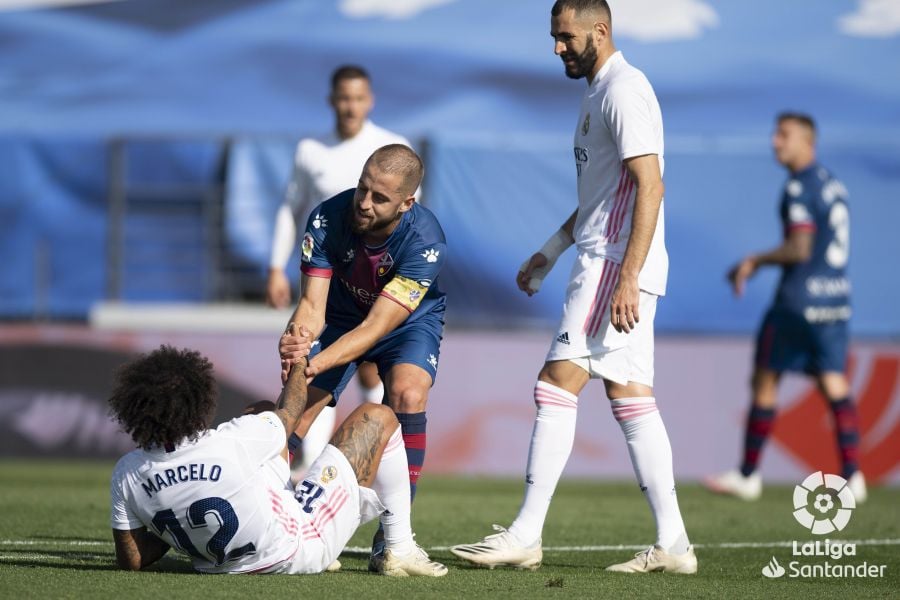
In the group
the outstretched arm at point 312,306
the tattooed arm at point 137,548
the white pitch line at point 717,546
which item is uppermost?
the outstretched arm at point 312,306

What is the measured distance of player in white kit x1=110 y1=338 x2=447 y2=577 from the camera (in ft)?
15.4

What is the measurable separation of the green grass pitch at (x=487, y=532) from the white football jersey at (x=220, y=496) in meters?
0.13

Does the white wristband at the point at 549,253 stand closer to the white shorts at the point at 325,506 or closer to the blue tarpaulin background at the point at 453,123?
the white shorts at the point at 325,506

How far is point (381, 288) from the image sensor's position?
231 inches

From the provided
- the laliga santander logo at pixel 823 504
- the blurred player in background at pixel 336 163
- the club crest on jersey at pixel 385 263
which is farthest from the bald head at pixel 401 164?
the laliga santander logo at pixel 823 504

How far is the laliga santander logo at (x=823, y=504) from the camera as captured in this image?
26.3ft

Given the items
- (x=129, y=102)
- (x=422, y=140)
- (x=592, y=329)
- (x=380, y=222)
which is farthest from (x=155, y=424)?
(x=129, y=102)

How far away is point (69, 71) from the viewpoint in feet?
52.1

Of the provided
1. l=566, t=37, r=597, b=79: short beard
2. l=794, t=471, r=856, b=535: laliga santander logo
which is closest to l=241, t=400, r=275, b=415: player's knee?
l=566, t=37, r=597, b=79: short beard

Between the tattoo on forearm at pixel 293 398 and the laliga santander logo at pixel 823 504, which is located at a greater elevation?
the tattoo on forearm at pixel 293 398

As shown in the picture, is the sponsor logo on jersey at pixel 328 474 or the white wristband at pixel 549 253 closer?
the sponsor logo on jersey at pixel 328 474

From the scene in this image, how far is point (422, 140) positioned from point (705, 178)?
8.95 ft

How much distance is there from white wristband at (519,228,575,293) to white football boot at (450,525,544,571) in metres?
1.23

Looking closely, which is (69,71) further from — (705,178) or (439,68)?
(705,178)
